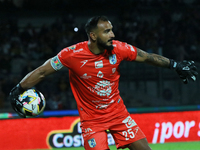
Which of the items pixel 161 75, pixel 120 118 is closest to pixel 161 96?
pixel 161 75

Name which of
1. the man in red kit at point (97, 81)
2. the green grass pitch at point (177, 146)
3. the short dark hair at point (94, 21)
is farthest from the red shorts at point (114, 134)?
the green grass pitch at point (177, 146)

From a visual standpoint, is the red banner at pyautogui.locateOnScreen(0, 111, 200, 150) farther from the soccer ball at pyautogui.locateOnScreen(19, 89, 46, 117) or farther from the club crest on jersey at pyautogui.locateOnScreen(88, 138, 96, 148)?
the club crest on jersey at pyautogui.locateOnScreen(88, 138, 96, 148)

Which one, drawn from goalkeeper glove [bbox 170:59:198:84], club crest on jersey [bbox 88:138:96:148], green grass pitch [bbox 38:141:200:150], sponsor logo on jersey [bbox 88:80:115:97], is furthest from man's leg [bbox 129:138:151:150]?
green grass pitch [bbox 38:141:200:150]

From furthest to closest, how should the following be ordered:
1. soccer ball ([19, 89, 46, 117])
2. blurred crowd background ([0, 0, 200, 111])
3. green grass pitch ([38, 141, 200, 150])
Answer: blurred crowd background ([0, 0, 200, 111]) < green grass pitch ([38, 141, 200, 150]) < soccer ball ([19, 89, 46, 117])

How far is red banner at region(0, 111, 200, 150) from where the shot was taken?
289 inches

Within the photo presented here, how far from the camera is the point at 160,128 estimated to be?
25.1ft

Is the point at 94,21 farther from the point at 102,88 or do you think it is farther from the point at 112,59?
the point at 102,88

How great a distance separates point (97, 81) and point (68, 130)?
158 inches

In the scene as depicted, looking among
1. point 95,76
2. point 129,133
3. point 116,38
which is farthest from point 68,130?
point 116,38

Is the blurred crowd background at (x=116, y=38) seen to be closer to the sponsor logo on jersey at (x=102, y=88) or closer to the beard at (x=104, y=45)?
the sponsor logo on jersey at (x=102, y=88)

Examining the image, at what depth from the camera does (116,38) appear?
11367 mm

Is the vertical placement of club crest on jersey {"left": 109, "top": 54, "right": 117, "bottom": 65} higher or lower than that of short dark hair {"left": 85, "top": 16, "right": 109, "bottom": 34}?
lower

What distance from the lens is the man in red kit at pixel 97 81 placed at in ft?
12.0

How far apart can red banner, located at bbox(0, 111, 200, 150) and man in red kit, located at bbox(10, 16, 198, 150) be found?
368 centimetres
